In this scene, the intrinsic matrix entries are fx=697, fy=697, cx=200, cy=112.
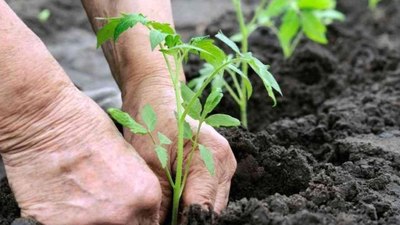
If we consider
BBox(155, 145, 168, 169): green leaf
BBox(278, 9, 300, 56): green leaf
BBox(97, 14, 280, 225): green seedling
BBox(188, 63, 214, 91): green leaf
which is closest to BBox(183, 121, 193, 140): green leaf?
BBox(97, 14, 280, 225): green seedling

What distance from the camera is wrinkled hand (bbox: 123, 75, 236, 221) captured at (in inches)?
68.8

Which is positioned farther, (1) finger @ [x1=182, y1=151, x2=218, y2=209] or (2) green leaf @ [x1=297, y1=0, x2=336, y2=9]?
(2) green leaf @ [x1=297, y1=0, x2=336, y2=9]

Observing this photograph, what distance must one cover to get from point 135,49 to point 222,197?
22.4 inches

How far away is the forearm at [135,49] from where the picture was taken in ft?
6.83

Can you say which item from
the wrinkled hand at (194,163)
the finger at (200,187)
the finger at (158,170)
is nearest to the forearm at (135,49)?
the wrinkled hand at (194,163)

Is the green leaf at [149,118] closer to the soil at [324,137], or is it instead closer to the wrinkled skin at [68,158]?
the wrinkled skin at [68,158]

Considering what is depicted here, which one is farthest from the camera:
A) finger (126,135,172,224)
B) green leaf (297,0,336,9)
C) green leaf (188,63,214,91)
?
green leaf (297,0,336,9)

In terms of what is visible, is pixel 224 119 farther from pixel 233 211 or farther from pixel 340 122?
pixel 340 122

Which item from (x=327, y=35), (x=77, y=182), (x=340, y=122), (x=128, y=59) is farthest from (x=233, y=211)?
(x=327, y=35)

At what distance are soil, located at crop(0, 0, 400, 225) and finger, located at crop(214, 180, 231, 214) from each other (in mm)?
63

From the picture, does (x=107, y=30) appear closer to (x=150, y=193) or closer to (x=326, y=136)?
(x=150, y=193)

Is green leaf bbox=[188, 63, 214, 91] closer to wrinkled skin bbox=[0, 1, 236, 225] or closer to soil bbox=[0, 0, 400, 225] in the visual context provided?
soil bbox=[0, 0, 400, 225]

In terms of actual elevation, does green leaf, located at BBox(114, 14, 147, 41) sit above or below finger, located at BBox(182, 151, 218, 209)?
above

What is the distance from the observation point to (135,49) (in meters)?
2.10
